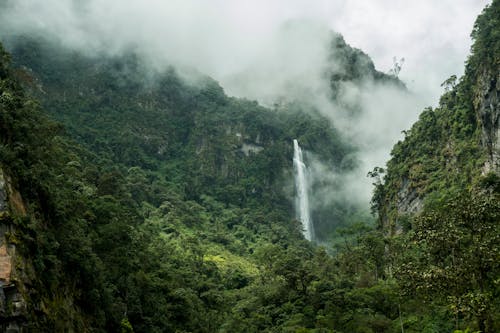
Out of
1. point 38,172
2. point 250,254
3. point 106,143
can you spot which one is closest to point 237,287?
point 250,254

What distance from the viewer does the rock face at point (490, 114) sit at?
4222 cm

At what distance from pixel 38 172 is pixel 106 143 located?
235 ft

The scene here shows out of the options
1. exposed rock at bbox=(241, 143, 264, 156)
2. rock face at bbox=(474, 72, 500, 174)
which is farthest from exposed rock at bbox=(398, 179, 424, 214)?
exposed rock at bbox=(241, 143, 264, 156)

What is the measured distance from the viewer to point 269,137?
111750 millimetres

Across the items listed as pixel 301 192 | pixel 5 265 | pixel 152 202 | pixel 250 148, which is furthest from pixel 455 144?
pixel 250 148

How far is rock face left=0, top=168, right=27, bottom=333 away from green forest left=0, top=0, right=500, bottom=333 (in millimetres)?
45

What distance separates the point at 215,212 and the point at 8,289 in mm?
74361

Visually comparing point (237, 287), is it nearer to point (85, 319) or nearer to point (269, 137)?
point (85, 319)

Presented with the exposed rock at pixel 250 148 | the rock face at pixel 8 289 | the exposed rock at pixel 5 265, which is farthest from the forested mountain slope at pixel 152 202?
the exposed rock at pixel 5 265

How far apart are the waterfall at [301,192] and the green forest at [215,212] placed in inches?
78.2

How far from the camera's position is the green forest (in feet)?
60.7

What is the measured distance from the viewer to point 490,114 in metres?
45.2

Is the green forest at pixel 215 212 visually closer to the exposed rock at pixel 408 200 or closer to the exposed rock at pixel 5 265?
the exposed rock at pixel 5 265

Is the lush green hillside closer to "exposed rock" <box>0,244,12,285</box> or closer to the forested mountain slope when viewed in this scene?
the forested mountain slope
